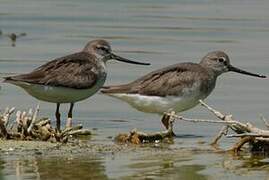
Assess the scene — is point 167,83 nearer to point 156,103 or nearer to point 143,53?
point 156,103

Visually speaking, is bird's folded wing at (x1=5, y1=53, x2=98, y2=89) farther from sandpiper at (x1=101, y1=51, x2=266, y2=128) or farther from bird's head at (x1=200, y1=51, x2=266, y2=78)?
bird's head at (x1=200, y1=51, x2=266, y2=78)

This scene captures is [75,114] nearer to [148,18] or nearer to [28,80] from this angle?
[28,80]

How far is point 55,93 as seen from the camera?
38.6ft

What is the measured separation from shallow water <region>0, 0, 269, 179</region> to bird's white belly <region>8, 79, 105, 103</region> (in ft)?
0.87

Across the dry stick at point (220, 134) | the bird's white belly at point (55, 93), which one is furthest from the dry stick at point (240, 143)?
the bird's white belly at point (55, 93)

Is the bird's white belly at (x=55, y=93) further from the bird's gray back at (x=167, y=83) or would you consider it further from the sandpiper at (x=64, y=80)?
the bird's gray back at (x=167, y=83)

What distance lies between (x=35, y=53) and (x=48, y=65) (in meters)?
3.76

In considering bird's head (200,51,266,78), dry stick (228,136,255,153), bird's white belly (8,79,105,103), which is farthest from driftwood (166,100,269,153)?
bird's head (200,51,266,78)

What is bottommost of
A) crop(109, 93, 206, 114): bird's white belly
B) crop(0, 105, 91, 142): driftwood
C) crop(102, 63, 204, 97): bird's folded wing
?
crop(0, 105, 91, 142): driftwood

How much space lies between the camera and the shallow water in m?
8.73

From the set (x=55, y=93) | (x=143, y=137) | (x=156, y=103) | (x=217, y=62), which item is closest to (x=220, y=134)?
(x=143, y=137)

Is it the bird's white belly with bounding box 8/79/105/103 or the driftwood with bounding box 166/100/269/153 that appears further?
the bird's white belly with bounding box 8/79/105/103

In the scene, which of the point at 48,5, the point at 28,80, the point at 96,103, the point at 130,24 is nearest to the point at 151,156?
the point at 28,80

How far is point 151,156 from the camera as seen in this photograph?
30.7 feet
